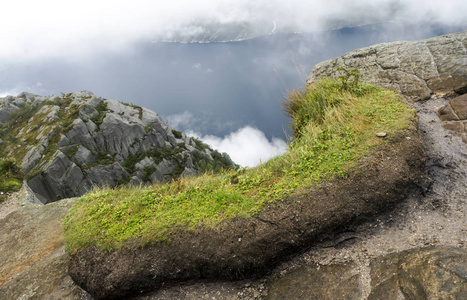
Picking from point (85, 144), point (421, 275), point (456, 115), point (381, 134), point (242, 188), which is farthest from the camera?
point (85, 144)

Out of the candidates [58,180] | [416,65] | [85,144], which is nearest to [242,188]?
[416,65]

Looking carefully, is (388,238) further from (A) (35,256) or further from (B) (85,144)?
(B) (85,144)

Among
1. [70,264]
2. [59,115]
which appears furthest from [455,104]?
[59,115]

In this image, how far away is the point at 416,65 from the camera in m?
10.9

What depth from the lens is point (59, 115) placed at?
60.8 m

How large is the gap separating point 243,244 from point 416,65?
33.2 ft

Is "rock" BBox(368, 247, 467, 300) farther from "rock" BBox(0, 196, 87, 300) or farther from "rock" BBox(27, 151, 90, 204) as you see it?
"rock" BBox(27, 151, 90, 204)

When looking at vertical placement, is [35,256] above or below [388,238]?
below

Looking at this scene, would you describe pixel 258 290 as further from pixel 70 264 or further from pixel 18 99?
pixel 18 99

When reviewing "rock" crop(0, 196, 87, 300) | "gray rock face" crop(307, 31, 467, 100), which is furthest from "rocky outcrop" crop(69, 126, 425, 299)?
"gray rock face" crop(307, 31, 467, 100)

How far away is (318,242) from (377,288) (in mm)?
1493

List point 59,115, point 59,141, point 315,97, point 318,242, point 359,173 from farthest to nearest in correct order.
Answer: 1. point 59,115
2. point 59,141
3. point 315,97
4. point 359,173
5. point 318,242

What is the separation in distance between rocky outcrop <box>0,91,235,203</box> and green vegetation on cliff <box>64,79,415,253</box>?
32.5m

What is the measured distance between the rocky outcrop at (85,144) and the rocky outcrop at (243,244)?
34703 mm
